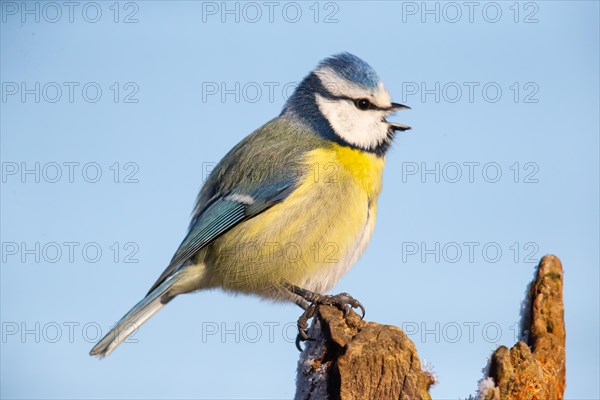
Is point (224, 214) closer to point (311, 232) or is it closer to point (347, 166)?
point (311, 232)

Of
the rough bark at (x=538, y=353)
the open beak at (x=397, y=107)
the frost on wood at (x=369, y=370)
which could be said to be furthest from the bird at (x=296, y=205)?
the rough bark at (x=538, y=353)

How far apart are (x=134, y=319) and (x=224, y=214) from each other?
0.94 metres

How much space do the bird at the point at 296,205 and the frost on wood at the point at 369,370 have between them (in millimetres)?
1327

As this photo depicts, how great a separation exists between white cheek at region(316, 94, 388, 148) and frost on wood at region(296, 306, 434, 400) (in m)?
2.10

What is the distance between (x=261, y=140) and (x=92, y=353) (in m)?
1.87

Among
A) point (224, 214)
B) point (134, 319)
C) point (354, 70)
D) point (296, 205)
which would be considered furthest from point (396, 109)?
point (134, 319)

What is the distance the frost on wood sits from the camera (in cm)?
288

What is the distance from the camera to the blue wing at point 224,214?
4.88m

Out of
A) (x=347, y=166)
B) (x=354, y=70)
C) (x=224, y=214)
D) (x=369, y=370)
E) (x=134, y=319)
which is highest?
(x=354, y=70)

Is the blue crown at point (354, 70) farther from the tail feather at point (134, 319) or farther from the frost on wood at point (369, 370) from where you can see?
the frost on wood at point (369, 370)

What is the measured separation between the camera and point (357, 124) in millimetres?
5090

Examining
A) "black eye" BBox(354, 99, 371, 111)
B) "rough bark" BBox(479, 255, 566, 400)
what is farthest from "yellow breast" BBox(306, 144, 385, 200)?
"rough bark" BBox(479, 255, 566, 400)

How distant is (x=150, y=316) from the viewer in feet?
16.4

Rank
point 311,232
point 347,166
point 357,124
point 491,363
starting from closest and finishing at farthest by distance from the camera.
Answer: point 491,363
point 311,232
point 347,166
point 357,124
